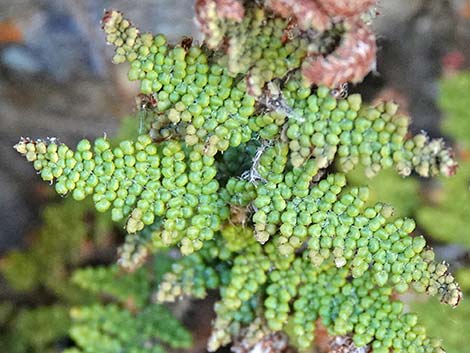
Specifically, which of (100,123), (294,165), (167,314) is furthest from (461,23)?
(294,165)

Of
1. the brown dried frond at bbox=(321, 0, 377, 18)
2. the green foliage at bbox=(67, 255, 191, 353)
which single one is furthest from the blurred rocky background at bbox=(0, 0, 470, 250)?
the brown dried frond at bbox=(321, 0, 377, 18)

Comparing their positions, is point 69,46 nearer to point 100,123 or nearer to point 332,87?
point 100,123

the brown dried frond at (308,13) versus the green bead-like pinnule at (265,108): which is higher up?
the brown dried frond at (308,13)

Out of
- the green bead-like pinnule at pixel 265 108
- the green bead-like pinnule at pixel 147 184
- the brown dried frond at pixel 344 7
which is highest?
the brown dried frond at pixel 344 7

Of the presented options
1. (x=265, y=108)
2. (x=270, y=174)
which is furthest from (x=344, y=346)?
(x=265, y=108)

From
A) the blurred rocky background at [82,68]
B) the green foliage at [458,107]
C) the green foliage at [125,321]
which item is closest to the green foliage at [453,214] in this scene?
the green foliage at [458,107]

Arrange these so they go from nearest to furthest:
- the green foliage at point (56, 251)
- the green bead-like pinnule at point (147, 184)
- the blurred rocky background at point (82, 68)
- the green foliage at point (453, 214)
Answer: the green bead-like pinnule at point (147, 184)
the green foliage at point (453, 214)
the green foliage at point (56, 251)
the blurred rocky background at point (82, 68)

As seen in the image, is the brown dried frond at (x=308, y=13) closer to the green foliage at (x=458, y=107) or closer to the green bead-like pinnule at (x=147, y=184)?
the green bead-like pinnule at (x=147, y=184)
